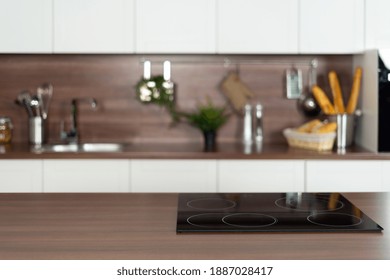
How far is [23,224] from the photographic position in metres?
1.80

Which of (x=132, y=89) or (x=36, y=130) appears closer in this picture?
(x=36, y=130)

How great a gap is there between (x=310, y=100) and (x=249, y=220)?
2.30 meters

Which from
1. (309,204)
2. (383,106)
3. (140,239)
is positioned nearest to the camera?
(140,239)

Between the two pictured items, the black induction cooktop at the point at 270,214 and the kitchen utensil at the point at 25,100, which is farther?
the kitchen utensil at the point at 25,100

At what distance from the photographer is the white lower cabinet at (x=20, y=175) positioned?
345 centimetres

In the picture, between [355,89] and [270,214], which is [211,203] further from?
[355,89]

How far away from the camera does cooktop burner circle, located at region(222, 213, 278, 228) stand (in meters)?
1.76

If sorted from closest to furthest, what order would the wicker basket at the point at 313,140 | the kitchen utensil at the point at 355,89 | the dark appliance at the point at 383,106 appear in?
the dark appliance at the point at 383,106, the wicker basket at the point at 313,140, the kitchen utensil at the point at 355,89

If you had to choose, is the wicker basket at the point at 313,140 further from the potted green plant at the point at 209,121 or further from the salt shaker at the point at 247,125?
the potted green plant at the point at 209,121

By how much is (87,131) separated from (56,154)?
66 cm
